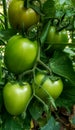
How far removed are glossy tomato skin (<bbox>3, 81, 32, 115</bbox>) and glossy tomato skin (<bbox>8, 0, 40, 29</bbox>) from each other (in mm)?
133

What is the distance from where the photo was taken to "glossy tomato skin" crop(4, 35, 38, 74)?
2.36 feet

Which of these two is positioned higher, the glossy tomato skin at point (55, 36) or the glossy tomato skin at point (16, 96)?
the glossy tomato skin at point (55, 36)

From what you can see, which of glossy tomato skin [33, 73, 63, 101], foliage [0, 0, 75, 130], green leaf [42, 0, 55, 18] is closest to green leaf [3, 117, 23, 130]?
foliage [0, 0, 75, 130]

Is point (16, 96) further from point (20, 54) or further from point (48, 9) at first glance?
point (48, 9)

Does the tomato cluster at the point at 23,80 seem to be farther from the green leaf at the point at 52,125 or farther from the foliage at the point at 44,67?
the green leaf at the point at 52,125

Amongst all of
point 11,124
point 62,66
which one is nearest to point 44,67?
point 62,66

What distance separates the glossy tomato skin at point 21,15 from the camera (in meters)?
0.77

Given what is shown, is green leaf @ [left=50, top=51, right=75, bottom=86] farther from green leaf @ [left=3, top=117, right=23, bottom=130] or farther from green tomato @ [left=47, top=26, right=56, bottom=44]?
green leaf @ [left=3, top=117, right=23, bottom=130]

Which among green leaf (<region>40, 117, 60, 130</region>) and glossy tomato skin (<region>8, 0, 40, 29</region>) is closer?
glossy tomato skin (<region>8, 0, 40, 29</region>)

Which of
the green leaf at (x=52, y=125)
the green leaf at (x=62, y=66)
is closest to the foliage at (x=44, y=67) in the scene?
the green leaf at (x=62, y=66)

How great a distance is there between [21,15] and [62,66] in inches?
5.6

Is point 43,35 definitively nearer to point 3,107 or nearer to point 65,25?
point 65,25

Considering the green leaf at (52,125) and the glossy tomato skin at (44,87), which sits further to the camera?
the green leaf at (52,125)

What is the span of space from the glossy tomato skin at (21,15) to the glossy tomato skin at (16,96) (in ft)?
0.43
